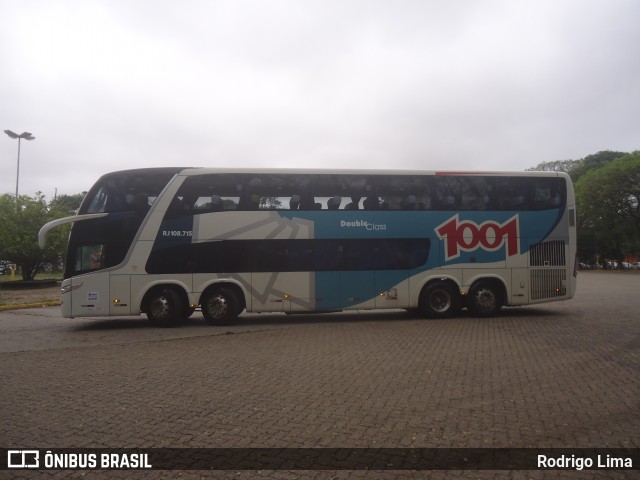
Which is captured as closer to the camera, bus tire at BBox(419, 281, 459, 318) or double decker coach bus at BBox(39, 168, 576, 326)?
double decker coach bus at BBox(39, 168, 576, 326)

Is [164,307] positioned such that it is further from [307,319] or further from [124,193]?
[307,319]

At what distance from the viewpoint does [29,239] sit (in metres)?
26.9

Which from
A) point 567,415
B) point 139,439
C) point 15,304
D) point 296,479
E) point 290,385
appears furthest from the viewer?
point 15,304

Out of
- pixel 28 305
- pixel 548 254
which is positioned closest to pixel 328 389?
pixel 548 254

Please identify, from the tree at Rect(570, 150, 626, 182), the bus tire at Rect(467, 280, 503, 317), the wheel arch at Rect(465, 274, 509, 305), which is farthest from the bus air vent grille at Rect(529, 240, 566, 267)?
the tree at Rect(570, 150, 626, 182)

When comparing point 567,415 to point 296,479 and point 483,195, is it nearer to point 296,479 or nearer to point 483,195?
point 296,479

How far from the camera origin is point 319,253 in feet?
40.3

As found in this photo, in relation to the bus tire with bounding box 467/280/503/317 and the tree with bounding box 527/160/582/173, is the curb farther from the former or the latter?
the tree with bounding box 527/160/582/173

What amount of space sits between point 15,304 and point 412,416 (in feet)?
59.6

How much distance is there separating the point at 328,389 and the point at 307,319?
774cm

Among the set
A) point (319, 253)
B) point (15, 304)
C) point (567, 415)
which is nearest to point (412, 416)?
point (567, 415)

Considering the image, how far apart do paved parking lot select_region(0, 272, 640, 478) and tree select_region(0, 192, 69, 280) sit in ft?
63.2

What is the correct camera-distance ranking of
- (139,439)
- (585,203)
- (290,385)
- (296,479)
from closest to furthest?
(296,479) → (139,439) → (290,385) → (585,203)

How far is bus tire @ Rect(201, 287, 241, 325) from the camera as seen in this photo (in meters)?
12.0
